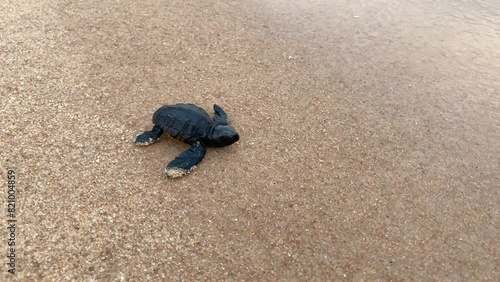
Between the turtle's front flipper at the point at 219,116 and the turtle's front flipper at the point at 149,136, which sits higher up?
the turtle's front flipper at the point at 219,116

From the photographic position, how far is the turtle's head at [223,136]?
3.29 meters


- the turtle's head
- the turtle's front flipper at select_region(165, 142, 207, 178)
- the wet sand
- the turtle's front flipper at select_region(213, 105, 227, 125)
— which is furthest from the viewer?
the turtle's front flipper at select_region(213, 105, 227, 125)

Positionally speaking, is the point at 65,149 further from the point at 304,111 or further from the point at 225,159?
the point at 304,111

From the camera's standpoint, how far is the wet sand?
2.72 m

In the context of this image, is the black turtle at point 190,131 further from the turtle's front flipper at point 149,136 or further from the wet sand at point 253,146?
the wet sand at point 253,146

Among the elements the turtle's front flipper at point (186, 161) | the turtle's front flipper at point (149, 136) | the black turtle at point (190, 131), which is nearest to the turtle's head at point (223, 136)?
the black turtle at point (190, 131)

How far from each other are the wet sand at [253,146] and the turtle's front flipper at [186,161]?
0.08m

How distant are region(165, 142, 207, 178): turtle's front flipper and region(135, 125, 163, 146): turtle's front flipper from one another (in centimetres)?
31

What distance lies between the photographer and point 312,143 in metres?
3.62

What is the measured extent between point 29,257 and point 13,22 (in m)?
3.24

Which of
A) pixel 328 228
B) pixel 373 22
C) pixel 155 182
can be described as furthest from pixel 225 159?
pixel 373 22

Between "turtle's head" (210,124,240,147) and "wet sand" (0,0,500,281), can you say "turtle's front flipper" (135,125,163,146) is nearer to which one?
"wet sand" (0,0,500,281)

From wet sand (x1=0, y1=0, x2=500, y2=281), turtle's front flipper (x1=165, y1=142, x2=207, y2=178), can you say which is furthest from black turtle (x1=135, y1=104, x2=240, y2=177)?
wet sand (x1=0, y1=0, x2=500, y2=281)

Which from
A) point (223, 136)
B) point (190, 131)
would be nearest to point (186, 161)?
point (190, 131)
